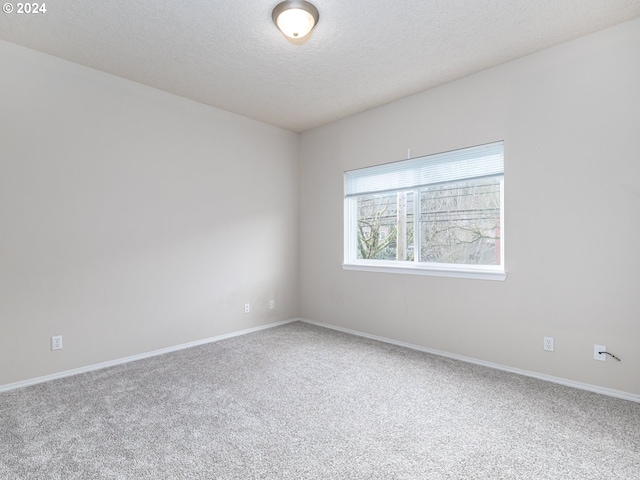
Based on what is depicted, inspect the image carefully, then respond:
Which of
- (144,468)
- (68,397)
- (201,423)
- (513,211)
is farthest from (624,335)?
(68,397)

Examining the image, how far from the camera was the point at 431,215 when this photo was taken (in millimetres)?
3615

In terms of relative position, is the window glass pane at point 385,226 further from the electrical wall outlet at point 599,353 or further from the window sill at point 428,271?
the electrical wall outlet at point 599,353

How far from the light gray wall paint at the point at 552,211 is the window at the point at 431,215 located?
0.13 m

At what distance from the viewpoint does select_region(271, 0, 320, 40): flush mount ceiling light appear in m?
2.22

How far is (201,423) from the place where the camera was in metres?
2.13

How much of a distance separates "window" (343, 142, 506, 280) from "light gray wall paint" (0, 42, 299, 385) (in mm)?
1244

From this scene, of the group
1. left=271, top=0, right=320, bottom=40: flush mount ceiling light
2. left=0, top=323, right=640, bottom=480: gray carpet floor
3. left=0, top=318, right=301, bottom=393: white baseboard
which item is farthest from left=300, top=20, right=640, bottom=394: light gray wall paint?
left=0, top=318, right=301, bottom=393: white baseboard

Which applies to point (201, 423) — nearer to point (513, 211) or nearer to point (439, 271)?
point (439, 271)

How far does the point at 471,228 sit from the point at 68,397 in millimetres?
3685

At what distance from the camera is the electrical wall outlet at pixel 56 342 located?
286 centimetres

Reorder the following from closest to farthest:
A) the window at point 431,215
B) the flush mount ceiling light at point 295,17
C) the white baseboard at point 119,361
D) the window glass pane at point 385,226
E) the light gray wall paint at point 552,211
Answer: the flush mount ceiling light at point 295,17, the light gray wall paint at point 552,211, the white baseboard at point 119,361, the window at point 431,215, the window glass pane at point 385,226

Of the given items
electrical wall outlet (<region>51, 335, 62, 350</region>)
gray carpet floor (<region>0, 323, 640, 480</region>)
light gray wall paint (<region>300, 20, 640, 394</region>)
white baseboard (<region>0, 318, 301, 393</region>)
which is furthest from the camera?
electrical wall outlet (<region>51, 335, 62, 350</region>)
